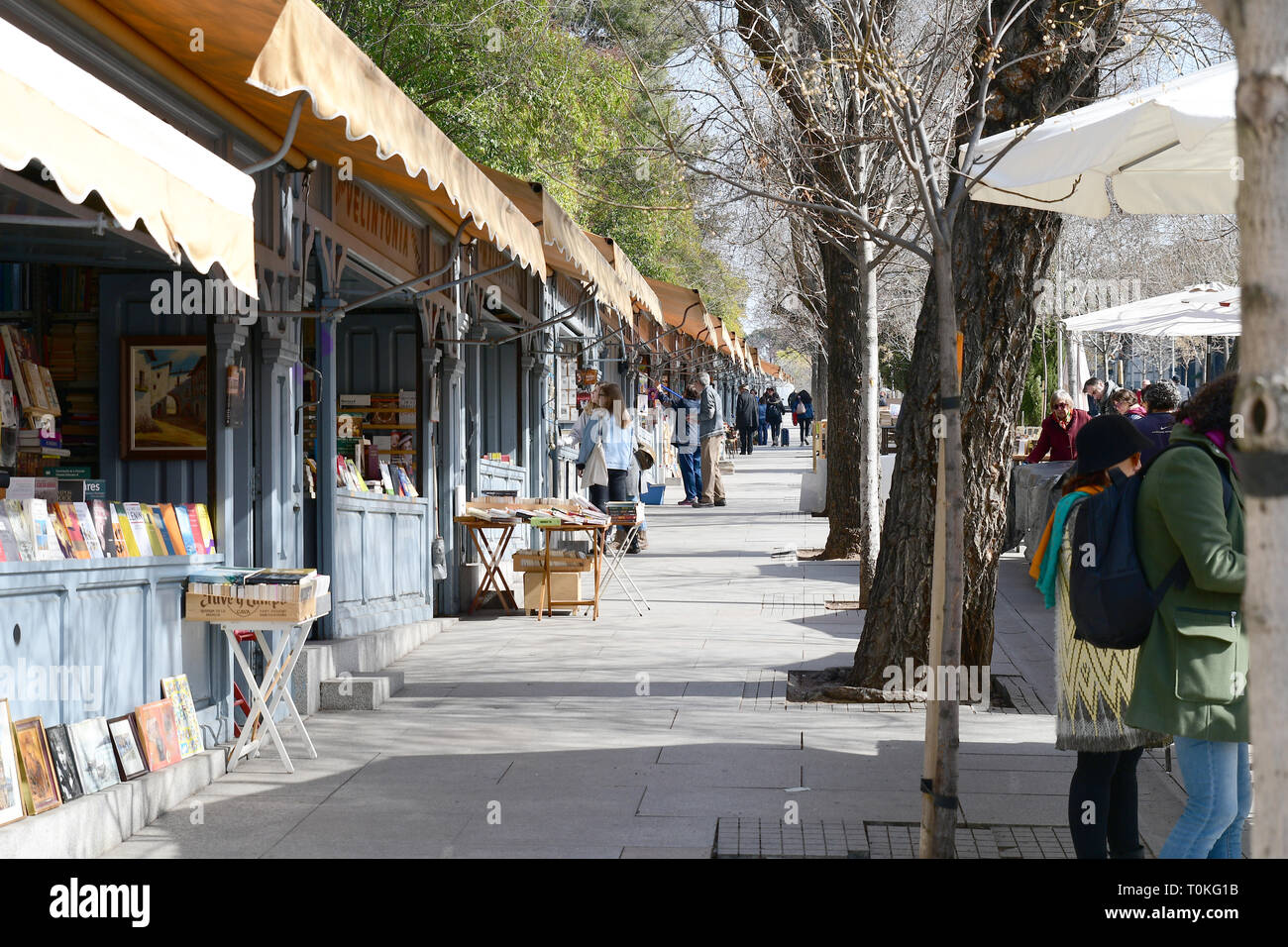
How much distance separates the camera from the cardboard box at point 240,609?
657 cm

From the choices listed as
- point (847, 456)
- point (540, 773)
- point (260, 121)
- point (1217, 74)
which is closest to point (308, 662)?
point (540, 773)

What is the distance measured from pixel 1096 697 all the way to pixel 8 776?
3.75 metres

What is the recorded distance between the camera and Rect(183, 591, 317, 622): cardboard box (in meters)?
6.57

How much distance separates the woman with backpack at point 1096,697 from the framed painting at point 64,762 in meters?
3.67

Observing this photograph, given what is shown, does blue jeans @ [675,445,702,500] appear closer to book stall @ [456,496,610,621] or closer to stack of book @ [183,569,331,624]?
book stall @ [456,496,610,621]

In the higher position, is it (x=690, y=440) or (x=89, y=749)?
(x=690, y=440)

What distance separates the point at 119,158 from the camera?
3857 millimetres

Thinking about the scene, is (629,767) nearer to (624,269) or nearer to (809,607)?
(809,607)

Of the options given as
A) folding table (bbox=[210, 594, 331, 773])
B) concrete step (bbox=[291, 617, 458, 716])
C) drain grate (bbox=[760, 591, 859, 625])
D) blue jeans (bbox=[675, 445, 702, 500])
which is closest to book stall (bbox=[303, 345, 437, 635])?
concrete step (bbox=[291, 617, 458, 716])

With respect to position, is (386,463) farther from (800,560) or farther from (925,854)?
(925,854)

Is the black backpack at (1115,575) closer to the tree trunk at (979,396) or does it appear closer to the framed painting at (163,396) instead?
the tree trunk at (979,396)

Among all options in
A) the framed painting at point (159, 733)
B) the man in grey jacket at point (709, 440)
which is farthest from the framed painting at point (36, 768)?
the man in grey jacket at point (709, 440)

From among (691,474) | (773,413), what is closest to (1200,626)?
(691,474)

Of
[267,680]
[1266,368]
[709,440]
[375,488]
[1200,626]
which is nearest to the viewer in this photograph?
[1266,368]
